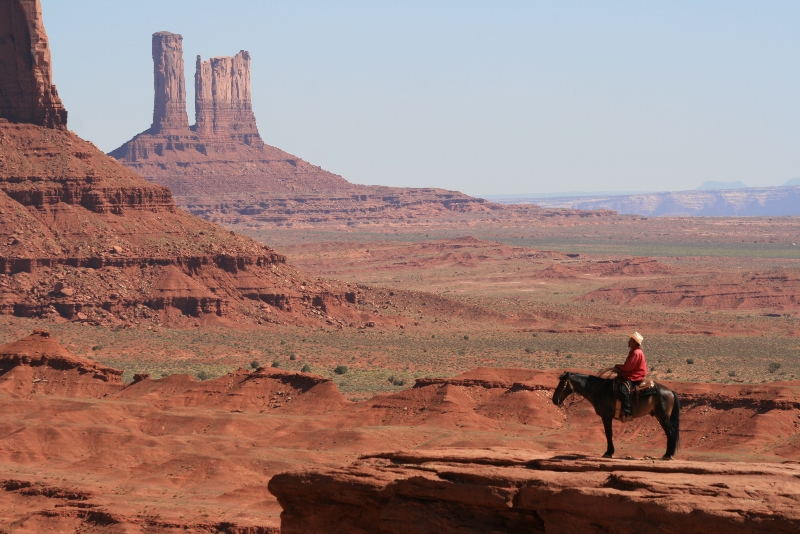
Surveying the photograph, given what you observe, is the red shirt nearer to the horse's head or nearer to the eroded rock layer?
the horse's head

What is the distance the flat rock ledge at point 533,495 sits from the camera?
14734mm

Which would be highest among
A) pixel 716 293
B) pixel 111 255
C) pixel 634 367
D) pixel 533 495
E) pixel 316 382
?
pixel 634 367

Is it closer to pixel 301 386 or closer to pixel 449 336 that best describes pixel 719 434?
pixel 301 386

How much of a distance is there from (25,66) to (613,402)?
3451 inches

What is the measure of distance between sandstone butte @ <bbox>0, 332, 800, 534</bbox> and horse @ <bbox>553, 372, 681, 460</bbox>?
0.69 meters

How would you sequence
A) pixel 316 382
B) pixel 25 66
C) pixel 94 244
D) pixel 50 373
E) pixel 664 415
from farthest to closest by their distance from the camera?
1. pixel 25 66
2. pixel 94 244
3. pixel 50 373
4. pixel 316 382
5. pixel 664 415

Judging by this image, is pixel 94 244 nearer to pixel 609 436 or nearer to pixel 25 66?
pixel 25 66

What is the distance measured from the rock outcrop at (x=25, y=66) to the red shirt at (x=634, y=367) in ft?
286

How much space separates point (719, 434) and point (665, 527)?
30.3m

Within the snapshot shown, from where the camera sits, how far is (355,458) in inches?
1710

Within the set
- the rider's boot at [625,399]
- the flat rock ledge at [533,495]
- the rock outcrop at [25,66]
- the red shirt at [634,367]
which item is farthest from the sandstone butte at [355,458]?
the rock outcrop at [25,66]

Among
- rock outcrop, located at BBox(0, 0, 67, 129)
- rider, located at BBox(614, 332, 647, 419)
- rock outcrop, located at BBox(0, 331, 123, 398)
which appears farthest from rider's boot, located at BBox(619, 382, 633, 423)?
rock outcrop, located at BBox(0, 0, 67, 129)

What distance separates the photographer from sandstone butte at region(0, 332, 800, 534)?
1559 cm

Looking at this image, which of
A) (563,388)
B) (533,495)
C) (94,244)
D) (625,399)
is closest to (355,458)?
(563,388)
